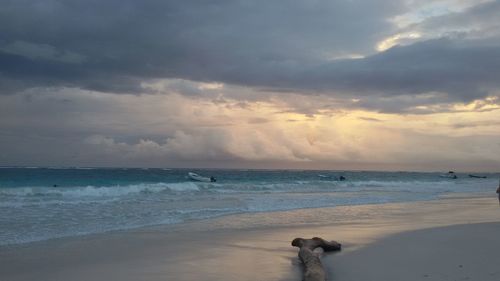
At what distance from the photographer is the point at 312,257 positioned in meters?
8.73

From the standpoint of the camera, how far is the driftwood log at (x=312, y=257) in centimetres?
752

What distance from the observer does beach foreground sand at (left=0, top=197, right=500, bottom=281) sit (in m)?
8.09

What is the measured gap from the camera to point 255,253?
10203 mm

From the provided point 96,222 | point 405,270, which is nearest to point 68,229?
point 96,222

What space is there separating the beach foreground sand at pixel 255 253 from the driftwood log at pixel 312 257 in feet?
0.79

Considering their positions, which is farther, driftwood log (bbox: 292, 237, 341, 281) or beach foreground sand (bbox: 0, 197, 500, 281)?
beach foreground sand (bbox: 0, 197, 500, 281)

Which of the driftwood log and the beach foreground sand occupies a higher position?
the driftwood log

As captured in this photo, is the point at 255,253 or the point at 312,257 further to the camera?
the point at 255,253

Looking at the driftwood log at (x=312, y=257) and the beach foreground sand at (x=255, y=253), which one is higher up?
the driftwood log at (x=312, y=257)

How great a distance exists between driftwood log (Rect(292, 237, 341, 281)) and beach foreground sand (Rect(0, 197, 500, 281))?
0.24 m

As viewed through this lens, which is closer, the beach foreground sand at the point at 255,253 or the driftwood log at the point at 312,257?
the driftwood log at the point at 312,257

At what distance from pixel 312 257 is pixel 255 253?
1.82 m

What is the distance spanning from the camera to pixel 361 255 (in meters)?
9.87

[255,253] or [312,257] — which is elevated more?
[312,257]
